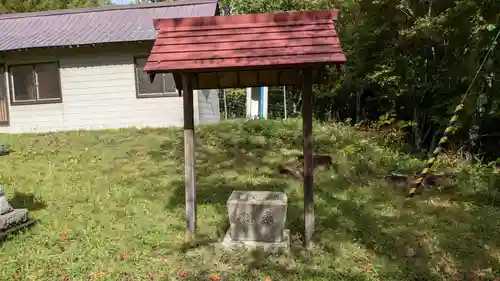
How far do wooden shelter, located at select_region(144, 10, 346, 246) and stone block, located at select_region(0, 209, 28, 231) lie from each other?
2471mm

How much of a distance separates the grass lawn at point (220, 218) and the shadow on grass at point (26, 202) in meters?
0.04

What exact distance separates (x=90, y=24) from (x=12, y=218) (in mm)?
9890

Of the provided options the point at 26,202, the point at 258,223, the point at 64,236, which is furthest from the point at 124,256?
the point at 26,202

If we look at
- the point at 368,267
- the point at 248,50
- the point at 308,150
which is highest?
the point at 248,50

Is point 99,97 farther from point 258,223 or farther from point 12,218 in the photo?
point 258,223

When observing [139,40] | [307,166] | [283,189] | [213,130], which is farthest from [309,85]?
[139,40]

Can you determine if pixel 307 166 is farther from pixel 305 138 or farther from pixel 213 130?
pixel 213 130

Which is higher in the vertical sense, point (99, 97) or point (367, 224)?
point (99, 97)

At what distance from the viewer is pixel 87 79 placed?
12.7 meters

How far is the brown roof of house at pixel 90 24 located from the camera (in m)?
12.3

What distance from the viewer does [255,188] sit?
724 centimetres

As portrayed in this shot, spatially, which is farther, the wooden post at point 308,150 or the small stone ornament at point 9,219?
the small stone ornament at point 9,219

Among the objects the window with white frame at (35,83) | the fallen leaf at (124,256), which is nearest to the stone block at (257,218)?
the fallen leaf at (124,256)

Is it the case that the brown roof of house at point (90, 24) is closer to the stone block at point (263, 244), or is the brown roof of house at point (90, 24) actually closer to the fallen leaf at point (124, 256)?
the fallen leaf at point (124, 256)
